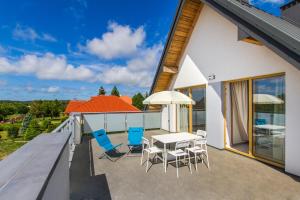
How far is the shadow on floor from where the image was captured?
3779 millimetres

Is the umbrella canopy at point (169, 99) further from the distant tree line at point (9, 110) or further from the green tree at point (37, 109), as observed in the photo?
the distant tree line at point (9, 110)

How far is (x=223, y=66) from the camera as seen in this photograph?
694cm

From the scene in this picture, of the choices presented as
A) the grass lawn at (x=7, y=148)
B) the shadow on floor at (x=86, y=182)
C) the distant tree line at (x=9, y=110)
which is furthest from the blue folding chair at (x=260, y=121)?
the distant tree line at (x=9, y=110)

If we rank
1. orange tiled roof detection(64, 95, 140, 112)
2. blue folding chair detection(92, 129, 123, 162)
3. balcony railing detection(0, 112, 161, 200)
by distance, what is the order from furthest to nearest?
orange tiled roof detection(64, 95, 140, 112), blue folding chair detection(92, 129, 123, 162), balcony railing detection(0, 112, 161, 200)

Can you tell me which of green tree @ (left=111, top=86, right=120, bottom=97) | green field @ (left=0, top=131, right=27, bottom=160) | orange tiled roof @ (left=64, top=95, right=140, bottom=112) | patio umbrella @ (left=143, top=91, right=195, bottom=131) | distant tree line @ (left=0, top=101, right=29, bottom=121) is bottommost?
green field @ (left=0, top=131, right=27, bottom=160)

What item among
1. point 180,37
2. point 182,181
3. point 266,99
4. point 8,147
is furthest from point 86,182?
point 8,147

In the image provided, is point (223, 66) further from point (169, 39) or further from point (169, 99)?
point (169, 39)

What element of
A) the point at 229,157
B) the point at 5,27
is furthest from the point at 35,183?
the point at 5,27

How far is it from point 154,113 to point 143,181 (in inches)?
300

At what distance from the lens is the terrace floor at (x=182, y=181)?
3771 millimetres


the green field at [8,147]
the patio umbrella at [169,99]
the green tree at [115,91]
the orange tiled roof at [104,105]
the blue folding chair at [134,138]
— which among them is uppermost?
the green tree at [115,91]

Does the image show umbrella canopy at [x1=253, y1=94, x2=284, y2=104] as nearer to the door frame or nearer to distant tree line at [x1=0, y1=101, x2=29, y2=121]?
the door frame

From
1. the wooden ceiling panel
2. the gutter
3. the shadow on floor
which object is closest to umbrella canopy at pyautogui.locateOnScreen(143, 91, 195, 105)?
the shadow on floor

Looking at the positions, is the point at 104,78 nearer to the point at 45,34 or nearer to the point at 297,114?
the point at 45,34
